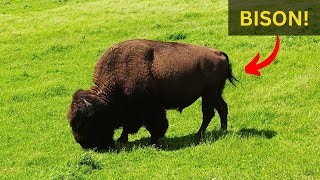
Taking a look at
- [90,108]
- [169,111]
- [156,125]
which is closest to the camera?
[90,108]

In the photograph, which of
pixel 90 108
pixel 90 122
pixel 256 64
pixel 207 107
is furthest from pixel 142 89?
pixel 256 64

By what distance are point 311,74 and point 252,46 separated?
15.4 feet

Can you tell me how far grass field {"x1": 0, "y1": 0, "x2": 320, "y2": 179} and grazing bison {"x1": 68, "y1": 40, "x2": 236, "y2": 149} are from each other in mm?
539

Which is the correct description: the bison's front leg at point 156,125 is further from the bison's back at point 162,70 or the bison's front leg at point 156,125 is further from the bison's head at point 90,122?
the bison's head at point 90,122

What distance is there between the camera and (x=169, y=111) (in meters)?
14.8

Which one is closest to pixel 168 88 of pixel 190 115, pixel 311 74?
pixel 190 115

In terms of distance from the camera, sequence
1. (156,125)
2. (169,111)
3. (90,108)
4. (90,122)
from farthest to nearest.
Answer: (169,111) < (156,125) < (90,122) < (90,108)

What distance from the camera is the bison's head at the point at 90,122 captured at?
449 inches

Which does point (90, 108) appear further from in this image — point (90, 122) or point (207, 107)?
point (207, 107)

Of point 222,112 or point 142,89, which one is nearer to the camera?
point 142,89

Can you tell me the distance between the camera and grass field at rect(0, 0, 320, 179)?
381 inches

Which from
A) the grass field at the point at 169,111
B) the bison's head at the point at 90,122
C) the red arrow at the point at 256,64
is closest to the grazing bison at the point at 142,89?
the bison's head at the point at 90,122

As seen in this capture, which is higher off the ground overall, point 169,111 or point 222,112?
point 222,112

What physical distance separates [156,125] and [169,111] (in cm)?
312
